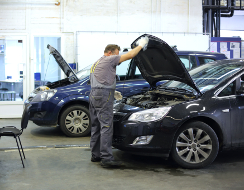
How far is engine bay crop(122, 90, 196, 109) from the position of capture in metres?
4.79

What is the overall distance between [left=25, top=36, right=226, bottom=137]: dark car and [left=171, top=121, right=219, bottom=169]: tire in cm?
243

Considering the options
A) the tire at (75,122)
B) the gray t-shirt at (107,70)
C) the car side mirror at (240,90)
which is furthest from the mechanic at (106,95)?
the tire at (75,122)

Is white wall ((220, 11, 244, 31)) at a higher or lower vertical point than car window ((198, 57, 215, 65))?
higher

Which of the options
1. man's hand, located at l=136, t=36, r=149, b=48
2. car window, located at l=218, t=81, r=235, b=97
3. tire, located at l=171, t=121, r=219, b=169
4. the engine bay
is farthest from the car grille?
car window, located at l=218, t=81, r=235, b=97

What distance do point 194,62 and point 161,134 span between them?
11.0 feet

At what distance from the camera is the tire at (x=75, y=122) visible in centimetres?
716

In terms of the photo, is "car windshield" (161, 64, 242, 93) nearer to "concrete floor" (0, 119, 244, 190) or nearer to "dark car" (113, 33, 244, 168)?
"dark car" (113, 33, 244, 168)

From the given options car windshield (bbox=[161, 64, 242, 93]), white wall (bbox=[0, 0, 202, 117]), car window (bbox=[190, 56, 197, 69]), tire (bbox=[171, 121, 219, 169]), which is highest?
white wall (bbox=[0, 0, 202, 117])

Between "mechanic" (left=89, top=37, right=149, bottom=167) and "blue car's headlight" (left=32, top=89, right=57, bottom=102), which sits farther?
"blue car's headlight" (left=32, top=89, right=57, bottom=102)

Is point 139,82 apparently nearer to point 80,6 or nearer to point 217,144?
point 217,144

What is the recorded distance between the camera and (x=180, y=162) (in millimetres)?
4602

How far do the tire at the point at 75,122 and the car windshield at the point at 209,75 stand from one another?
2.10 meters

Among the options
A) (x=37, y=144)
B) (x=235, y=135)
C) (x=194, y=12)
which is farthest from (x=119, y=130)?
(x=194, y=12)

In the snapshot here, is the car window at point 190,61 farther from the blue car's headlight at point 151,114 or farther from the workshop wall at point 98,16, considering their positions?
the workshop wall at point 98,16
